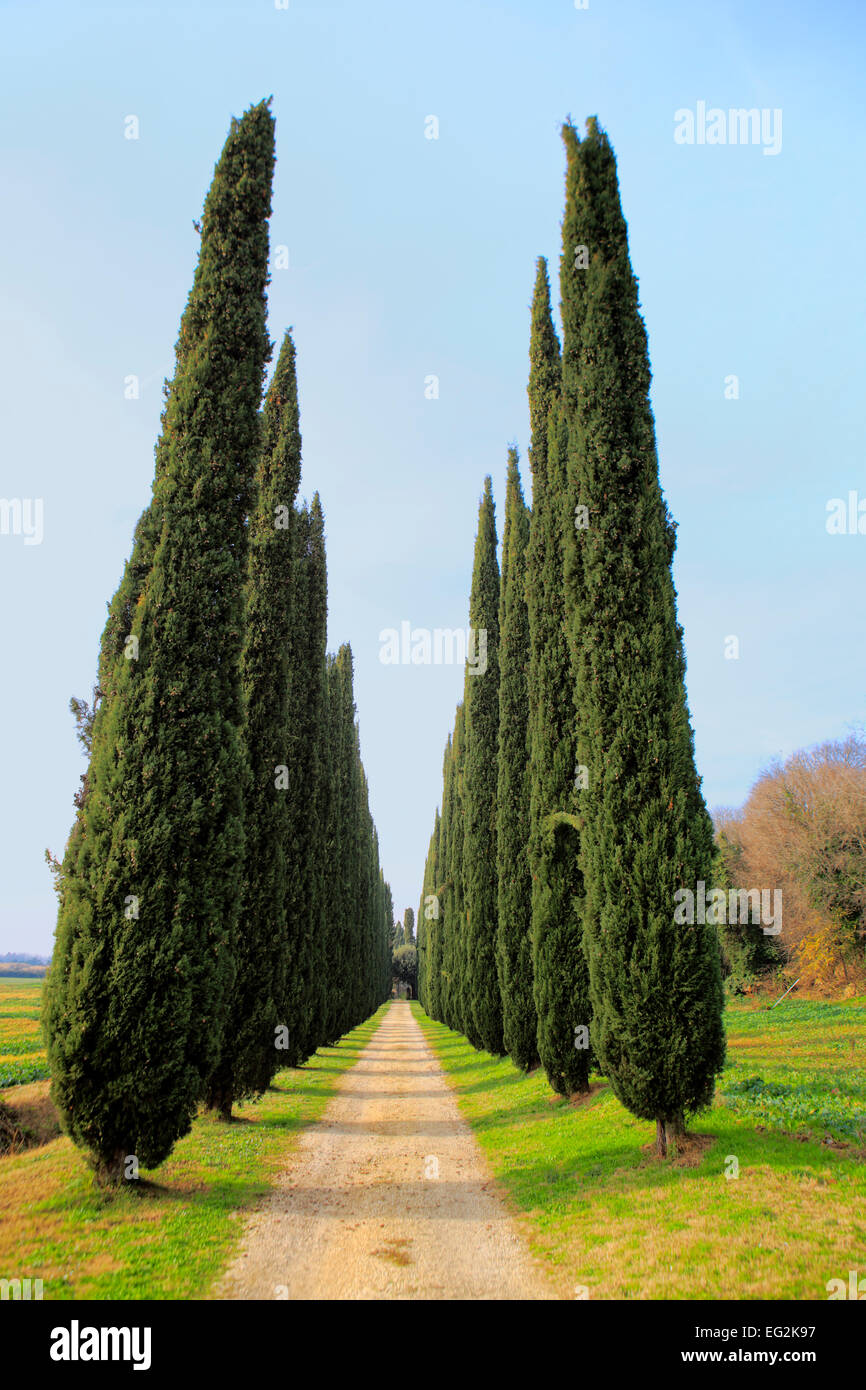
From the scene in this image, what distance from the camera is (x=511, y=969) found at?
14289mm

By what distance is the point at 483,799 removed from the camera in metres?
18.9

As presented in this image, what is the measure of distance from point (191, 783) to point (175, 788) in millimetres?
218

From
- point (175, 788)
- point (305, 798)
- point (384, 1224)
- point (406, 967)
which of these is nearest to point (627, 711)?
point (175, 788)

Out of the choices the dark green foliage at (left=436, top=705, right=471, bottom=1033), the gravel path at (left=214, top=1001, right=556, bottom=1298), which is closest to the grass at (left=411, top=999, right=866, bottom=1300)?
the gravel path at (left=214, top=1001, right=556, bottom=1298)

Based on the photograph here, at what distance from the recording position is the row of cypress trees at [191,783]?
6547 mm

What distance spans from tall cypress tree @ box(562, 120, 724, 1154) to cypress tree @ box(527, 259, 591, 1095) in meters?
1.85

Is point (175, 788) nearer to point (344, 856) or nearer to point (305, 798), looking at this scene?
point (305, 798)

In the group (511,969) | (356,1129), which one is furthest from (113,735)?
(511,969)

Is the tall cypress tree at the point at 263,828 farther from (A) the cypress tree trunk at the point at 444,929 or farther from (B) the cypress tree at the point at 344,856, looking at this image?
(A) the cypress tree trunk at the point at 444,929

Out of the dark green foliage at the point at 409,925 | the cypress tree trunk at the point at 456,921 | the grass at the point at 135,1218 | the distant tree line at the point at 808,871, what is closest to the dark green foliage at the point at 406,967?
the dark green foliage at the point at 409,925
